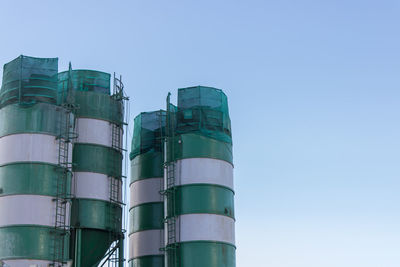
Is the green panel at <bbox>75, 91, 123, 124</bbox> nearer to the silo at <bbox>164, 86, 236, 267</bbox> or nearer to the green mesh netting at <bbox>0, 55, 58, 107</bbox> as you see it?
the green mesh netting at <bbox>0, 55, 58, 107</bbox>

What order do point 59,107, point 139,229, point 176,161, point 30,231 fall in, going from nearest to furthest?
point 30,231 → point 59,107 → point 176,161 → point 139,229

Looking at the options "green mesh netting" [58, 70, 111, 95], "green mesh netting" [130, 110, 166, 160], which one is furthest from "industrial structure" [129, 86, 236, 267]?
"green mesh netting" [58, 70, 111, 95]

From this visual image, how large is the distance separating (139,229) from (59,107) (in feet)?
40.9

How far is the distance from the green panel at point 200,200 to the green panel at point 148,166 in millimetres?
6196

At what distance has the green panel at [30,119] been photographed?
125 feet

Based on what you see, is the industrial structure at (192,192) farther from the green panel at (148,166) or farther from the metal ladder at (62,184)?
the metal ladder at (62,184)

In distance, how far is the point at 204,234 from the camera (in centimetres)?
3994

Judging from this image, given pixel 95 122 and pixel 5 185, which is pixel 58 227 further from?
pixel 95 122

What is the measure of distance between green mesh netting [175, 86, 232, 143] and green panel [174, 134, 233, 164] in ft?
1.78

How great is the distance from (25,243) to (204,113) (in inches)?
564

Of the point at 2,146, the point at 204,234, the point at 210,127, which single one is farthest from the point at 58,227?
the point at 210,127

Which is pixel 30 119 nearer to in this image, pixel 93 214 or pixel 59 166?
pixel 59 166

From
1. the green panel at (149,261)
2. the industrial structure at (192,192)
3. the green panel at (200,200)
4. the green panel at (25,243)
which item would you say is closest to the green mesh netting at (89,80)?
the industrial structure at (192,192)

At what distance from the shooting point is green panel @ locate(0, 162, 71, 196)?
36906mm
